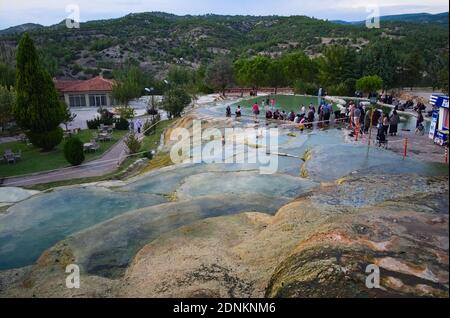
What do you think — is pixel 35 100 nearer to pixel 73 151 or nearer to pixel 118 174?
pixel 73 151

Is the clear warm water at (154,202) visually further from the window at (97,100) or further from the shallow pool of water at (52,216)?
the window at (97,100)

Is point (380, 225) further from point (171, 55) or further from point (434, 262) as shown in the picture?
point (171, 55)

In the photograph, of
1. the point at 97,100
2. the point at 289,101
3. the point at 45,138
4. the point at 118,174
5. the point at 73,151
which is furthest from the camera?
the point at 97,100

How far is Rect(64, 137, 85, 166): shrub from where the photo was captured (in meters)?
23.2

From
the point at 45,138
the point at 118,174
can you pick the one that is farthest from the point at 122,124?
the point at 118,174

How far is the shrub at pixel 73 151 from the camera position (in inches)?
915

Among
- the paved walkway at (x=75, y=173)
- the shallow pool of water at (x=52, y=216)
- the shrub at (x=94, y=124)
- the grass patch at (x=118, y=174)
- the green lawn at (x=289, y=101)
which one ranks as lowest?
the shrub at (x=94, y=124)

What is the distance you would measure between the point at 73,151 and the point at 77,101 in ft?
112

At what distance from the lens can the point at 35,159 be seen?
86.1 ft

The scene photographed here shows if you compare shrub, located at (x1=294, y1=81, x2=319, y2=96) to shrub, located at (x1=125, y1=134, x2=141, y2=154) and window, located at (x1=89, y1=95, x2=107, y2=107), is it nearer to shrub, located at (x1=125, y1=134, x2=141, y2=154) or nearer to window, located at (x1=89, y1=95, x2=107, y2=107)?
Result: window, located at (x1=89, y1=95, x2=107, y2=107)

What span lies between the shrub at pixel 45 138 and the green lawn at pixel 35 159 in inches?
18.8

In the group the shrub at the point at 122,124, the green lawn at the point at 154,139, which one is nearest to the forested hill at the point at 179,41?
the shrub at the point at 122,124

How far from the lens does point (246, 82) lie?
51219 mm
